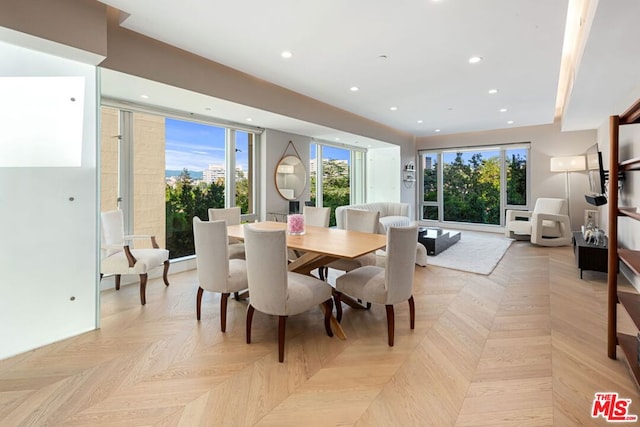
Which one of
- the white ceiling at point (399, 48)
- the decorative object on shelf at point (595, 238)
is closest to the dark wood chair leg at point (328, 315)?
the white ceiling at point (399, 48)

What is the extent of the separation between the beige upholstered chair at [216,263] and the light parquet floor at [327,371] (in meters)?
0.34

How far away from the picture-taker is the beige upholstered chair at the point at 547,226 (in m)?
5.83

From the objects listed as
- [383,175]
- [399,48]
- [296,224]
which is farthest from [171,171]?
[383,175]

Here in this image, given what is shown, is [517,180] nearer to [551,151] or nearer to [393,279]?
[551,151]

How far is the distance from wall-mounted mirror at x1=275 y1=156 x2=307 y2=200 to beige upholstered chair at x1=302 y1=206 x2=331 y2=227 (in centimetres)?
158

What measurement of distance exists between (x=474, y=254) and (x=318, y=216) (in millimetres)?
2935

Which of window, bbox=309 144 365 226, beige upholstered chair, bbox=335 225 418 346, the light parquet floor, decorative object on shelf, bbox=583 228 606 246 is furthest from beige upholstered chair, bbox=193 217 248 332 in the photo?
decorative object on shelf, bbox=583 228 606 246

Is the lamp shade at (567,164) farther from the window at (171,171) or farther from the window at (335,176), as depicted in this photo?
the window at (171,171)

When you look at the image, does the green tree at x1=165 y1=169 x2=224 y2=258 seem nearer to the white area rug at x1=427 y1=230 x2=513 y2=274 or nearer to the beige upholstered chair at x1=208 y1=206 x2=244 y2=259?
the beige upholstered chair at x1=208 y1=206 x2=244 y2=259

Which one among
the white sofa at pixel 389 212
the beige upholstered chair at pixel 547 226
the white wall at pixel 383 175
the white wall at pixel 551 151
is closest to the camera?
the beige upholstered chair at pixel 547 226

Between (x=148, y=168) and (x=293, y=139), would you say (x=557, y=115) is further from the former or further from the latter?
(x=148, y=168)

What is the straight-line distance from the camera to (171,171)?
14.3 feet

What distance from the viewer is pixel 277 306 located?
2215 mm

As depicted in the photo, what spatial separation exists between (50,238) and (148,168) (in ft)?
6.07
